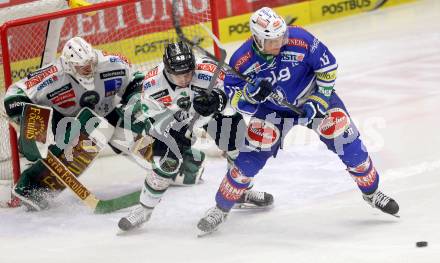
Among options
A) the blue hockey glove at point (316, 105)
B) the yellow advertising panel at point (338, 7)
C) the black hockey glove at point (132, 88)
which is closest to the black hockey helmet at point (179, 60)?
the blue hockey glove at point (316, 105)

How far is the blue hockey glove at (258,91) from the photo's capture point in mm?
5059

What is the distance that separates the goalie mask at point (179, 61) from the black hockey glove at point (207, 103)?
8.4 inches

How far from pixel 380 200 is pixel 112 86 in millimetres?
2039

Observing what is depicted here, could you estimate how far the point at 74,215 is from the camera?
6.11 meters

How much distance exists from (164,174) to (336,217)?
3.21 ft

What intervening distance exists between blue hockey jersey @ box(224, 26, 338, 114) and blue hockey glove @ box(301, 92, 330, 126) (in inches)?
1.5

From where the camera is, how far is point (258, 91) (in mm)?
5094

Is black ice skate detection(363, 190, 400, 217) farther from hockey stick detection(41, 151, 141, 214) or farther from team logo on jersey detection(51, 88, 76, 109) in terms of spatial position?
team logo on jersey detection(51, 88, 76, 109)

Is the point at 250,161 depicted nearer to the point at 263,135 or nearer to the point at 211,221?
the point at 263,135

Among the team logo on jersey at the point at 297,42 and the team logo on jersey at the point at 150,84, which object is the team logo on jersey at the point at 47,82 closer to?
the team logo on jersey at the point at 150,84

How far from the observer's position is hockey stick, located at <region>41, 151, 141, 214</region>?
609 centimetres

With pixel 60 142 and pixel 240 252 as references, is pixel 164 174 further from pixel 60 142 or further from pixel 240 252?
pixel 60 142

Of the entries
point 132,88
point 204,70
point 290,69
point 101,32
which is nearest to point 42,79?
point 132,88

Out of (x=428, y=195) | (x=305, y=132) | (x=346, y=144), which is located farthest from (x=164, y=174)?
(x=305, y=132)
